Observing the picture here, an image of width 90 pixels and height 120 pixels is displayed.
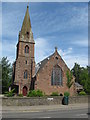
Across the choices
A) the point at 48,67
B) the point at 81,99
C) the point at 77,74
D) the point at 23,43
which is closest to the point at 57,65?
the point at 48,67

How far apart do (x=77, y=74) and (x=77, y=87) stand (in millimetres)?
33135

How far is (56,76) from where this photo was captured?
117 feet

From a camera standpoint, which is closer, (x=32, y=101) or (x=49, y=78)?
(x=32, y=101)

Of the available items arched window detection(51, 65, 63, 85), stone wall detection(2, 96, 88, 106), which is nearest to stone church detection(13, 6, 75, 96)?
arched window detection(51, 65, 63, 85)

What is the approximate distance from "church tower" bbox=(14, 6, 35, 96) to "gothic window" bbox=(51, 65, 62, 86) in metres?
5.25

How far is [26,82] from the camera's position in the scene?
35688mm

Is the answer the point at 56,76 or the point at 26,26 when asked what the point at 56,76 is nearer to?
the point at 56,76

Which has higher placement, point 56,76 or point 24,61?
point 24,61

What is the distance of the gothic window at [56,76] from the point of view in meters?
35.0

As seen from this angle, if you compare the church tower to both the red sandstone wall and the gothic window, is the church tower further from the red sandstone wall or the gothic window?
the gothic window

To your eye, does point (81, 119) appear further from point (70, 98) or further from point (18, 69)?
point (18, 69)

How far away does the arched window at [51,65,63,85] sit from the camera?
115ft

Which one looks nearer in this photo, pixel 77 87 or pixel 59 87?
pixel 59 87

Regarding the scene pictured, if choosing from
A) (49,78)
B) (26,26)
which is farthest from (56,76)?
(26,26)
